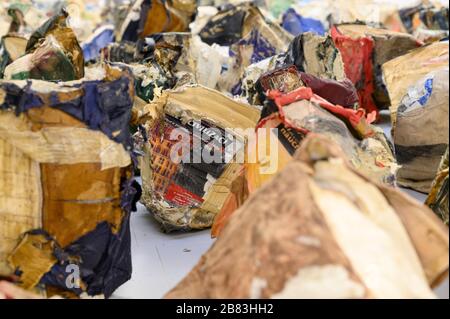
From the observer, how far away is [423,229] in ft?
3.53

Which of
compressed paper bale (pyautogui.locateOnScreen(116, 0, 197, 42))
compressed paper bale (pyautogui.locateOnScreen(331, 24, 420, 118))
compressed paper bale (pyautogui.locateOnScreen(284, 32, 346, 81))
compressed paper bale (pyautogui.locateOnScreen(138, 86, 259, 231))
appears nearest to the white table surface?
compressed paper bale (pyautogui.locateOnScreen(138, 86, 259, 231))

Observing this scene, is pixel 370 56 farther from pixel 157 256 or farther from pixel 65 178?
pixel 65 178

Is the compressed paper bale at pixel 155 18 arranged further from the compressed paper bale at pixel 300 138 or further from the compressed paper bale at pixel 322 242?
the compressed paper bale at pixel 322 242

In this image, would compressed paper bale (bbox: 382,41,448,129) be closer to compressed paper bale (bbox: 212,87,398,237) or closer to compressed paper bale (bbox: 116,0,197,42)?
compressed paper bale (bbox: 212,87,398,237)

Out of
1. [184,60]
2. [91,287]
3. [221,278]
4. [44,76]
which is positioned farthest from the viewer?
[184,60]

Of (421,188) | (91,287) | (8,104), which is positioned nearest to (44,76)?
(8,104)

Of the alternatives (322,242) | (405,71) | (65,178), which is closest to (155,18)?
(405,71)

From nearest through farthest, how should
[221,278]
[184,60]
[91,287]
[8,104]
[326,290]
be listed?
[326,290] → [221,278] → [8,104] → [91,287] → [184,60]

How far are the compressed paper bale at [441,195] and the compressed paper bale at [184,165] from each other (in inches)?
25.6

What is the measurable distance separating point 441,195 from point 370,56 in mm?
1825

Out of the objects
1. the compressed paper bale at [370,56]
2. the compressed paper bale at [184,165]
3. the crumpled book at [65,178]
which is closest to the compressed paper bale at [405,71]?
the compressed paper bale at [370,56]

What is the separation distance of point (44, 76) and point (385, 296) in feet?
4.87

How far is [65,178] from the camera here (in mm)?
Answer: 1376

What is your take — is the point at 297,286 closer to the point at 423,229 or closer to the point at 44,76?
the point at 423,229
